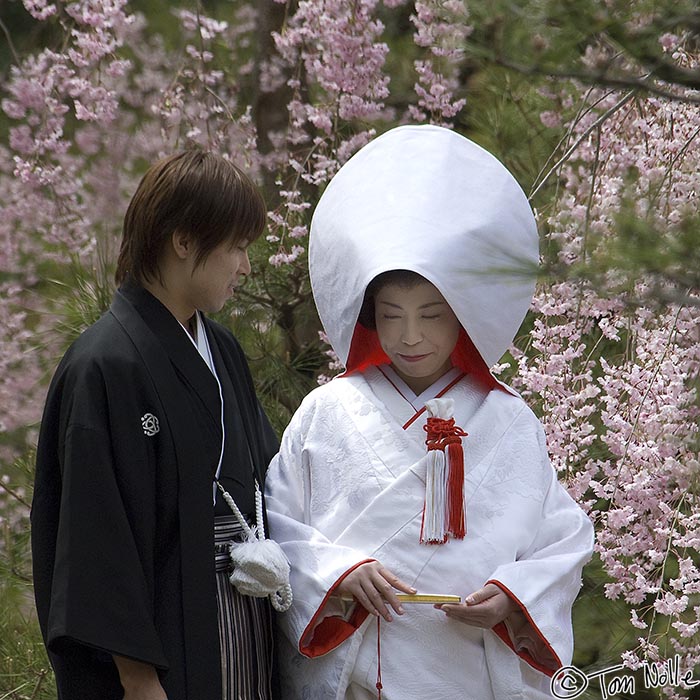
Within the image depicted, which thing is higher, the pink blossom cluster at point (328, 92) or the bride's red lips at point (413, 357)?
the pink blossom cluster at point (328, 92)

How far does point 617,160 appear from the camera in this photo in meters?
3.49

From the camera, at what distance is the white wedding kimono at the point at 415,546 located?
95.7 inches

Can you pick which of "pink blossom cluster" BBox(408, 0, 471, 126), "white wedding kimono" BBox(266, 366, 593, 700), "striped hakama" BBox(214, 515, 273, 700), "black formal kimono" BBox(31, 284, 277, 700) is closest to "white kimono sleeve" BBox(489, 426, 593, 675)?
"white wedding kimono" BBox(266, 366, 593, 700)

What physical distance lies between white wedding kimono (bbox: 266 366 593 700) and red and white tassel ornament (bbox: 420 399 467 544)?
0.12 ft

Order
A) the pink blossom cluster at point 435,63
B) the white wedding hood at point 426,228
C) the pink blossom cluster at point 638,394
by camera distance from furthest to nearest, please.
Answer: the pink blossom cluster at point 435,63 → the pink blossom cluster at point 638,394 → the white wedding hood at point 426,228

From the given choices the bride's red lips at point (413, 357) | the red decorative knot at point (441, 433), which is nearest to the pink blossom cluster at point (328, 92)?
the bride's red lips at point (413, 357)

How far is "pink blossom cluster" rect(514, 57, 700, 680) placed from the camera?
300 centimetres

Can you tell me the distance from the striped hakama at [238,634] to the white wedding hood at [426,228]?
53 cm

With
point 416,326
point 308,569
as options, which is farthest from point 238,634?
point 416,326

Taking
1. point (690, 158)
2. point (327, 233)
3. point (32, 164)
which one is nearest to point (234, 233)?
point (327, 233)

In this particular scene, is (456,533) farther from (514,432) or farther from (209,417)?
(209,417)

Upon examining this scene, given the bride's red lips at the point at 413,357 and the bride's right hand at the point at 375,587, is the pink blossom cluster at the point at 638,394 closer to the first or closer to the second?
the bride's red lips at the point at 413,357

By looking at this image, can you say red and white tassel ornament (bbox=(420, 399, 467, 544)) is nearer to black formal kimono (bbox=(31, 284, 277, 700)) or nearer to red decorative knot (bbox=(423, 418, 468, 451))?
red decorative knot (bbox=(423, 418, 468, 451))
